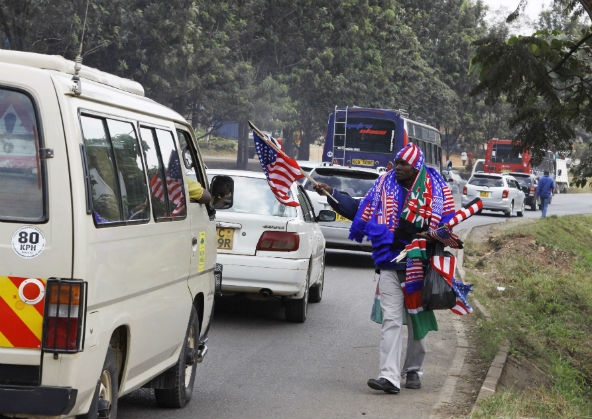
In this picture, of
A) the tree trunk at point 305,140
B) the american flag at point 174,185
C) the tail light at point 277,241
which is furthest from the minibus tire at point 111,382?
the tree trunk at point 305,140

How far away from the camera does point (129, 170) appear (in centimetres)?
512

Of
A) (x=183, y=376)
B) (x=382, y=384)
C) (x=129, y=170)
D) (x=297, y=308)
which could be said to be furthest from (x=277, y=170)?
(x=129, y=170)

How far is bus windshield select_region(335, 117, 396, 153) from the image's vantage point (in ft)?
109

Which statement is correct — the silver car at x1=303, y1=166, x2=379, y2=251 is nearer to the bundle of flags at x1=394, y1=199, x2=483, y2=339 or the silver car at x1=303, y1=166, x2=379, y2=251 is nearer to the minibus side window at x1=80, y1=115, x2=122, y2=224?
the bundle of flags at x1=394, y1=199, x2=483, y2=339

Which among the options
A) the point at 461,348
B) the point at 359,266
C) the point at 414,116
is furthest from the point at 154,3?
the point at 461,348

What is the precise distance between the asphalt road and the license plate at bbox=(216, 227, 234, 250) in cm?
88

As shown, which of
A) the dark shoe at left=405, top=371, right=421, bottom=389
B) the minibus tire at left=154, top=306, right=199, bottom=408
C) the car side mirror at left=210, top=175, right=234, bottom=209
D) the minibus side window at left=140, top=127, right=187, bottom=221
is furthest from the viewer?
the dark shoe at left=405, top=371, right=421, bottom=389

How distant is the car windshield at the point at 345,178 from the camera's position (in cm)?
1722

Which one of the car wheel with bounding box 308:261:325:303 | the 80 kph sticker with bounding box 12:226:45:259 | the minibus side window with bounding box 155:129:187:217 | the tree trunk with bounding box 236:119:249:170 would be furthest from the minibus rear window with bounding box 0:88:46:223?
the tree trunk with bounding box 236:119:249:170

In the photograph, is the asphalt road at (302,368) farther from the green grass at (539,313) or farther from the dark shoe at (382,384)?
the green grass at (539,313)

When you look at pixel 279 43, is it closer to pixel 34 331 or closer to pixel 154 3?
pixel 154 3

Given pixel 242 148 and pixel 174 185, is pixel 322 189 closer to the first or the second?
pixel 174 185

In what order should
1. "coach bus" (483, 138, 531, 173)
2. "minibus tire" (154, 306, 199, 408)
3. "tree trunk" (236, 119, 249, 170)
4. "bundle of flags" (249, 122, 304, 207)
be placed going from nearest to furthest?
"minibus tire" (154, 306, 199, 408), "bundle of flags" (249, 122, 304, 207), "tree trunk" (236, 119, 249, 170), "coach bus" (483, 138, 531, 173)

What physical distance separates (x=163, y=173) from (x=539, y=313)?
853 centimetres
